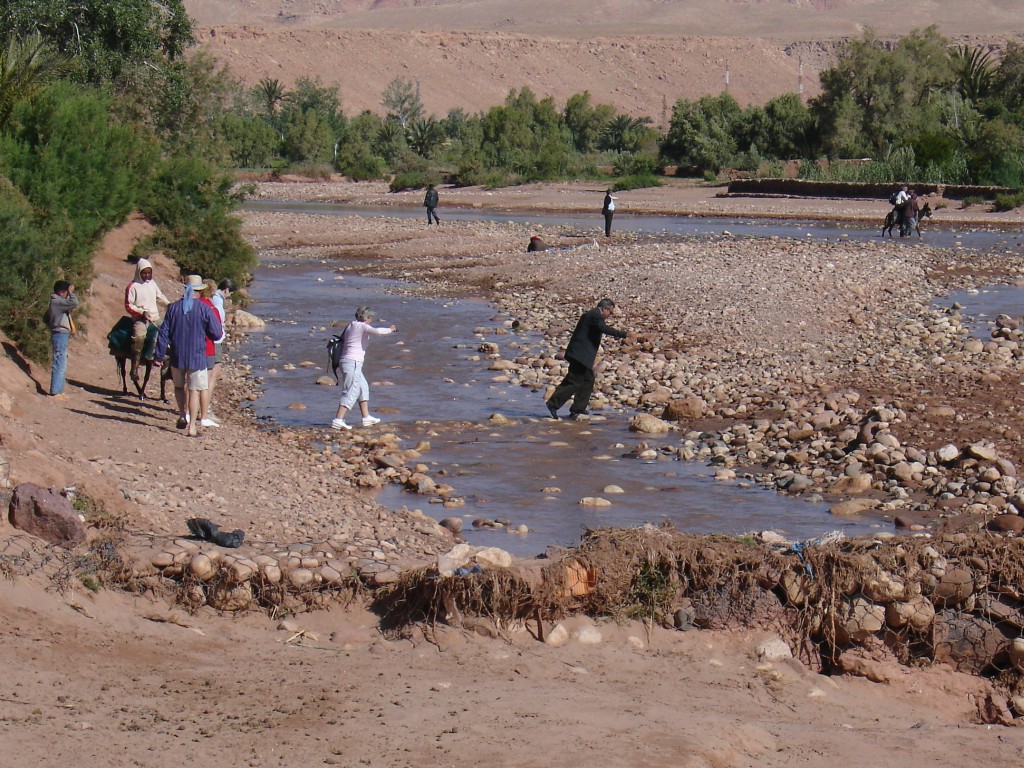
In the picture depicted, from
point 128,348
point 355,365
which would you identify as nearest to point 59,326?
point 128,348

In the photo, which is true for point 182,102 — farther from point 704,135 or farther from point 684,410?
point 704,135

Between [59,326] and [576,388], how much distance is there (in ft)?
18.3

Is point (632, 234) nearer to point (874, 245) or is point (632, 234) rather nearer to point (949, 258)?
point (874, 245)

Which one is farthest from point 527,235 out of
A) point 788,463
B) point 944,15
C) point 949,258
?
point 944,15

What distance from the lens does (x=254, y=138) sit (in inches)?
3302

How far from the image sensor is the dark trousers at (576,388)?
14.1 meters

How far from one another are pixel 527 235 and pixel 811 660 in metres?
32.2

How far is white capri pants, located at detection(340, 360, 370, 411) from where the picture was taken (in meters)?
13.4

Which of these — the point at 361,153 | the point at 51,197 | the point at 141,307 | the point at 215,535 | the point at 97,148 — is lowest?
the point at 215,535

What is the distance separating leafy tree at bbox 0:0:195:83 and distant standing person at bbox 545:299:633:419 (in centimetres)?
2021

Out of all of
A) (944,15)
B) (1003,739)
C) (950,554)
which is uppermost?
(944,15)

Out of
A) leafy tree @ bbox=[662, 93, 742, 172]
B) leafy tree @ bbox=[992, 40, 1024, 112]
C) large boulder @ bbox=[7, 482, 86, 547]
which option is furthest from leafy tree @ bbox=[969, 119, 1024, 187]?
large boulder @ bbox=[7, 482, 86, 547]

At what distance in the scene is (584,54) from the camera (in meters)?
154

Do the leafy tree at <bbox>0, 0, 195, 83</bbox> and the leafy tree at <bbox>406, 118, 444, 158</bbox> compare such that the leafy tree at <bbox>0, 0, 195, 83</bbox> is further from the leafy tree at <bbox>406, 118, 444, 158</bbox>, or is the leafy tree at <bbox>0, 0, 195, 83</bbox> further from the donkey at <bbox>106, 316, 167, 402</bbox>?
the leafy tree at <bbox>406, 118, 444, 158</bbox>
